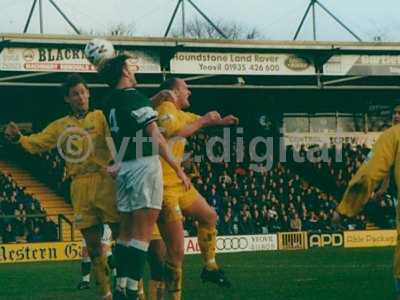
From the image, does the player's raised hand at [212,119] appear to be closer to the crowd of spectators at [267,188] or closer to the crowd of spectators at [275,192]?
the crowd of spectators at [267,188]

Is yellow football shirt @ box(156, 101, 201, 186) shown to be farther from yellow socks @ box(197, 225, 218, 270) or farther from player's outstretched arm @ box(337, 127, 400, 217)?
player's outstretched arm @ box(337, 127, 400, 217)

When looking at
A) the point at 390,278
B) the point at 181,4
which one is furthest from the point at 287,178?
the point at 390,278

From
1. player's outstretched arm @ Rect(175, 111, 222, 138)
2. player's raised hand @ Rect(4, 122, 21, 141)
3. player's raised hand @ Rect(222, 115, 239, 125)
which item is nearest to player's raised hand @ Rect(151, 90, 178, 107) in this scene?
player's outstretched arm @ Rect(175, 111, 222, 138)

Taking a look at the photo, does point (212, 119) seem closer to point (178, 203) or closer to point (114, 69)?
point (114, 69)

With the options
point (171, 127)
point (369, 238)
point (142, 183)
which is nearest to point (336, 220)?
point (142, 183)

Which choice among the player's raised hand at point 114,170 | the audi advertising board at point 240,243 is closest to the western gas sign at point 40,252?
the audi advertising board at point 240,243

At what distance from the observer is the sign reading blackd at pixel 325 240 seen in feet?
99.9

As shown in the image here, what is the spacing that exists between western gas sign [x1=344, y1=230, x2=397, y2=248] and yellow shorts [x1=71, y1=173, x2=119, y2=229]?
21.0 meters

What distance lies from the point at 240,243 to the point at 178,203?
19.6 m

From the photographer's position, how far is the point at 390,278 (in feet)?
46.4

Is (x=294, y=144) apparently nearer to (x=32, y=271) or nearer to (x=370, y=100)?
(x=370, y=100)

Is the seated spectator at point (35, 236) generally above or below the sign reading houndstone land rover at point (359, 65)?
below

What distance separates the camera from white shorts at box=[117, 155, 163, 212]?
8.51 meters

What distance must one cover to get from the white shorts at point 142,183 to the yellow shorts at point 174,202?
0.99 m
